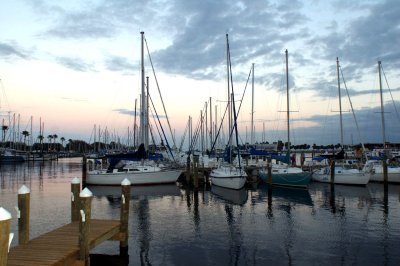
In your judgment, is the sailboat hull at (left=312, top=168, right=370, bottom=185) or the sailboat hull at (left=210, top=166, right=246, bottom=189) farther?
the sailboat hull at (left=312, top=168, right=370, bottom=185)

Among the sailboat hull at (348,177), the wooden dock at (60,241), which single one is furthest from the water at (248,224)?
the sailboat hull at (348,177)

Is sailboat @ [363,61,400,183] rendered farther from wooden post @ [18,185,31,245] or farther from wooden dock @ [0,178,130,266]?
wooden post @ [18,185,31,245]

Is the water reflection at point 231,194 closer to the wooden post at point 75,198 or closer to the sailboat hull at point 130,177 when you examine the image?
the sailboat hull at point 130,177

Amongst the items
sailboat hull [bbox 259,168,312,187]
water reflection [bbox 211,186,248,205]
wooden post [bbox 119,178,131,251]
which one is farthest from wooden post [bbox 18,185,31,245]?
sailboat hull [bbox 259,168,312,187]

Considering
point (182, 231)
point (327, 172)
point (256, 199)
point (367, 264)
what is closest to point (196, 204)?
point (256, 199)

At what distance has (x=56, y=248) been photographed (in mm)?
9898

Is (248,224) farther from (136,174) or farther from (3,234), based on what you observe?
(136,174)

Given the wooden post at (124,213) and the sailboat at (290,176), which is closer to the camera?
the wooden post at (124,213)

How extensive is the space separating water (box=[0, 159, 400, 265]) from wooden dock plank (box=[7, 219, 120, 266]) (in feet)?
6.41

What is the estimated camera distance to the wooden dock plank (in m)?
8.94

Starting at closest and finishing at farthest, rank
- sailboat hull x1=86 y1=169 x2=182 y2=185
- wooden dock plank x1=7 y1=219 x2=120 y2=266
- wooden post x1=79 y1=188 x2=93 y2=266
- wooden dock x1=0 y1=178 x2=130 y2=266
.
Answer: wooden dock plank x1=7 y1=219 x2=120 y2=266 < wooden dock x1=0 y1=178 x2=130 y2=266 < wooden post x1=79 y1=188 x2=93 y2=266 < sailboat hull x1=86 y1=169 x2=182 y2=185

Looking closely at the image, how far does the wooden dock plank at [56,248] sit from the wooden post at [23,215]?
0.78ft

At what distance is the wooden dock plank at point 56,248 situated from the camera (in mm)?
8938

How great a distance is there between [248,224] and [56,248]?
36.6 feet
